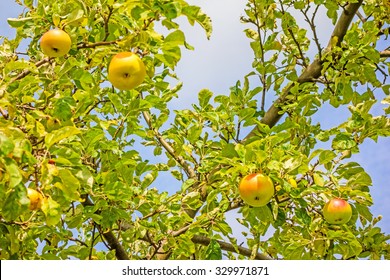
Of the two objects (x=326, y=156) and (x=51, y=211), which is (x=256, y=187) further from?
(x=51, y=211)

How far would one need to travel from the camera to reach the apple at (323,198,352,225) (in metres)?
3.80

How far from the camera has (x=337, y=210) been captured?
3.80 m

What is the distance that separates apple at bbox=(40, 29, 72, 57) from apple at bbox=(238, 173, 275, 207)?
1432mm

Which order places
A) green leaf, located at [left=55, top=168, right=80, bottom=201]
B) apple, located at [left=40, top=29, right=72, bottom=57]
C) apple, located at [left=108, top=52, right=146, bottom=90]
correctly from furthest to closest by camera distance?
apple, located at [left=40, top=29, right=72, bottom=57]
apple, located at [left=108, top=52, right=146, bottom=90]
green leaf, located at [left=55, top=168, right=80, bottom=201]

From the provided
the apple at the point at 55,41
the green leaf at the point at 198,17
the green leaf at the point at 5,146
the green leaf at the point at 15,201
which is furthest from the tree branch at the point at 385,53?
the green leaf at the point at 5,146

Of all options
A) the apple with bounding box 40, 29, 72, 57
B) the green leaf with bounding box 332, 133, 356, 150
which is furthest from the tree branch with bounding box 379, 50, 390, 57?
the apple with bounding box 40, 29, 72, 57

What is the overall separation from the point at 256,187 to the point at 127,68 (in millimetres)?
1109

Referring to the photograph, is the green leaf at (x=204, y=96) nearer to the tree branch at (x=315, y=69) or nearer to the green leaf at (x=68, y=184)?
the tree branch at (x=315, y=69)

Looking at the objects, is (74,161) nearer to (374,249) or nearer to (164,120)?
(164,120)

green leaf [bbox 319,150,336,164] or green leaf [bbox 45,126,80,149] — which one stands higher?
green leaf [bbox 319,150,336,164]

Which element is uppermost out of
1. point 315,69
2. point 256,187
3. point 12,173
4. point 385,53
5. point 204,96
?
point 385,53

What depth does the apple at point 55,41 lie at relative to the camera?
324 centimetres

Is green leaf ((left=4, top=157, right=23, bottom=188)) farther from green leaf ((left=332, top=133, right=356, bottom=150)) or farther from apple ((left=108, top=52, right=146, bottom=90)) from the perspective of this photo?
green leaf ((left=332, top=133, right=356, bottom=150))

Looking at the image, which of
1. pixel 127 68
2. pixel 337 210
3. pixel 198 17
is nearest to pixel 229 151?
pixel 337 210
